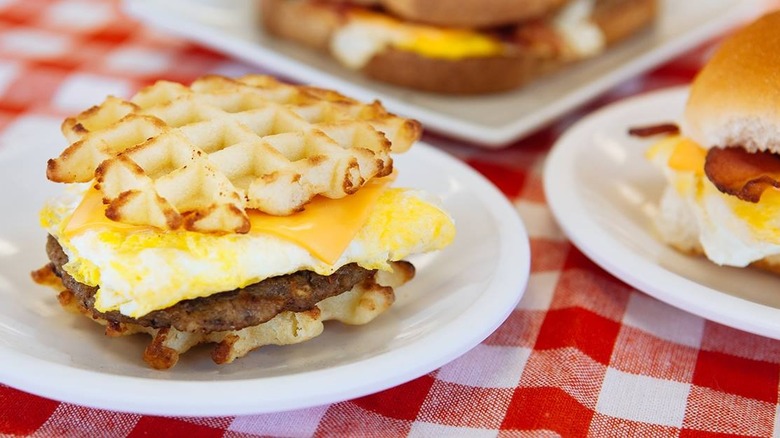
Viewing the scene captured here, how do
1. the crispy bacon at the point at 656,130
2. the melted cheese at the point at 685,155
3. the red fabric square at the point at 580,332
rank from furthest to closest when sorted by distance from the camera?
the crispy bacon at the point at 656,130 → the melted cheese at the point at 685,155 → the red fabric square at the point at 580,332

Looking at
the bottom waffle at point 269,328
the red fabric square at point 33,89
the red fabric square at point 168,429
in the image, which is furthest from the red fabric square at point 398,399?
the red fabric square at point 33,89

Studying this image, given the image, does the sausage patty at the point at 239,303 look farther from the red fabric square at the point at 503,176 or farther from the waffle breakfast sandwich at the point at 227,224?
the red fabric square at the point at 503,176

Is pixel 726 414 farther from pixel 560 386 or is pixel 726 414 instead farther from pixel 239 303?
pixel 239 303

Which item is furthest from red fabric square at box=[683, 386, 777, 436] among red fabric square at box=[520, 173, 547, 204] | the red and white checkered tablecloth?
red fabric square at box=[520, 173, 547, 204]

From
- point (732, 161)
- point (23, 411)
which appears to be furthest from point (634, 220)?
point (23, 411)

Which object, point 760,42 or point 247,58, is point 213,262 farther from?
point 247,58

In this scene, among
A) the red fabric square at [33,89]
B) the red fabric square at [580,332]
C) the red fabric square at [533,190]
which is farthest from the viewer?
the red fabric square at [33,89]

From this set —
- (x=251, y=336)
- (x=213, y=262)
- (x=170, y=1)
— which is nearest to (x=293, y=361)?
(x=251, y=336)
